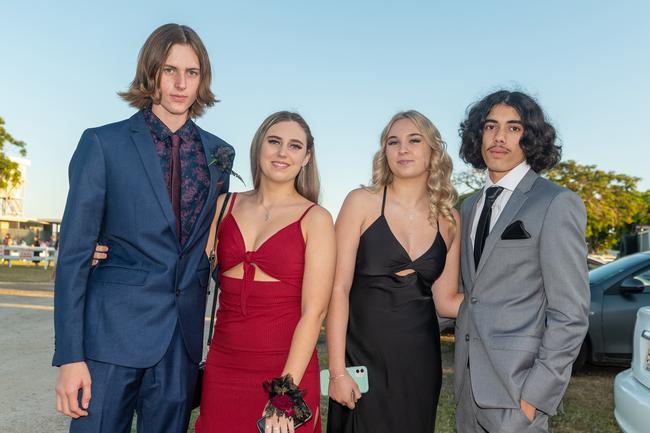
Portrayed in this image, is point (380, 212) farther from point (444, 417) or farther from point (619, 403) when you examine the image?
point (444, 417)

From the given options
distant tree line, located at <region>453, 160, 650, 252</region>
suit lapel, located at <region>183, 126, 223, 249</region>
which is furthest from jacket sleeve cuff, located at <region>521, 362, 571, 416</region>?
distant tree line, located at <region>453, 160, 650, 252</region>

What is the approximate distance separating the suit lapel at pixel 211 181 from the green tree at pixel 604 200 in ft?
188

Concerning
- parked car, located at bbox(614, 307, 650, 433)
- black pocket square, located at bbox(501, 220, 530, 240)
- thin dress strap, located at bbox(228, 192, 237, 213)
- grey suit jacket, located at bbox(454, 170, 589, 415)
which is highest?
thin dress strap, located at bbox(228, 192, 237, 213)

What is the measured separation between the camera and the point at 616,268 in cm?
852

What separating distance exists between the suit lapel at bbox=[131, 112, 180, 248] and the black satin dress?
118 centimetres

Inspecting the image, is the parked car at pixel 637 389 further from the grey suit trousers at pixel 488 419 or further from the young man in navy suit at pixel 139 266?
the young man in navy suit at pixel 139 266

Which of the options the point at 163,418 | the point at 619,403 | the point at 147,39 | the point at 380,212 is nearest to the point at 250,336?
the point at 163,418

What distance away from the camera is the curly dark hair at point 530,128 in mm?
3316

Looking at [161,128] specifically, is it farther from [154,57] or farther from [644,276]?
[644,276]

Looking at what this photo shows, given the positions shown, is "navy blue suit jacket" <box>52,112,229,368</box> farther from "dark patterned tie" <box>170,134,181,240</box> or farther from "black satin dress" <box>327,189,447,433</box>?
"black satin dress" <box>327,189,447,433</box>

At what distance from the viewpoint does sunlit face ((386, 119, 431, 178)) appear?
3533 millimetres

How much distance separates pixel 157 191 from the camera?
2.77 metres

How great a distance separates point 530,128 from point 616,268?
6169 mm

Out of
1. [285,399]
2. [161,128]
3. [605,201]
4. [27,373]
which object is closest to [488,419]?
[285,399]
